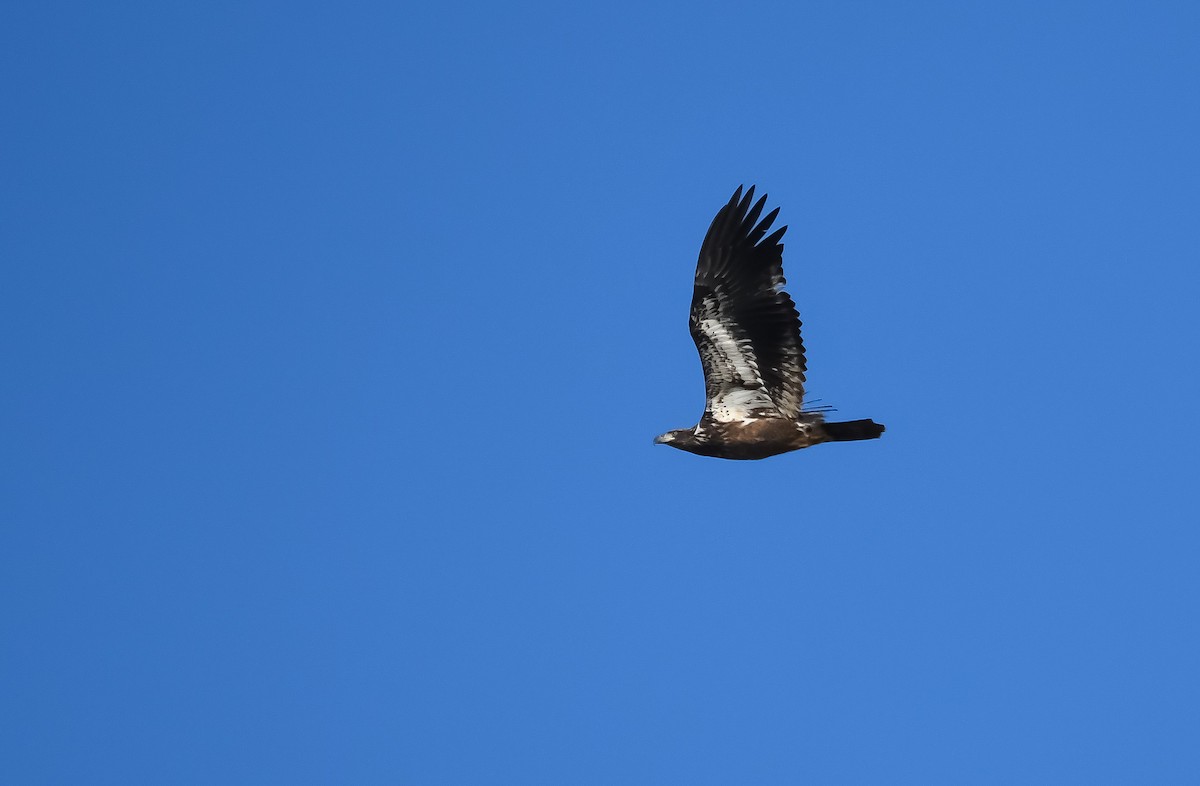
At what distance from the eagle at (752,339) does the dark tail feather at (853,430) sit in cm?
1

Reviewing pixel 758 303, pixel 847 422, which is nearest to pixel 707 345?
pixel 758 303

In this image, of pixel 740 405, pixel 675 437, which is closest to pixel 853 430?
pixel 740 405

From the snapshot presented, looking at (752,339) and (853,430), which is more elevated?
(752,339)

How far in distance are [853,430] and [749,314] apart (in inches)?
78.0

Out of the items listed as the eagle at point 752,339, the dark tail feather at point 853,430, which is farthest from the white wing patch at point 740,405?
the dark tail feather at point 853,430

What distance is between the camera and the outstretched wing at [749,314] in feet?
61.7

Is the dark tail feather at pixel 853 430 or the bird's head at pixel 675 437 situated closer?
the dark tail feather at pixel 853 430

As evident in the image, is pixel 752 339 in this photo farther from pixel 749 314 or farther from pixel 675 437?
pixel 675 437

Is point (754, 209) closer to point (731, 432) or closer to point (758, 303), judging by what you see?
point (758, 303)

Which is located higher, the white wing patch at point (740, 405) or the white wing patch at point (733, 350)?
the white wing patch at point (733, 350)

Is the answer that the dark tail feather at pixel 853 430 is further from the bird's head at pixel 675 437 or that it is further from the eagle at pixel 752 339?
the bird's head at pixel 675 437

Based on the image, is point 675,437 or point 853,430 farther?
point 675,437

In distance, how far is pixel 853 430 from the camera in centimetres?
1870

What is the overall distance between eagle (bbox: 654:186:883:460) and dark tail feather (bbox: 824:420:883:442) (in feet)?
0.04
